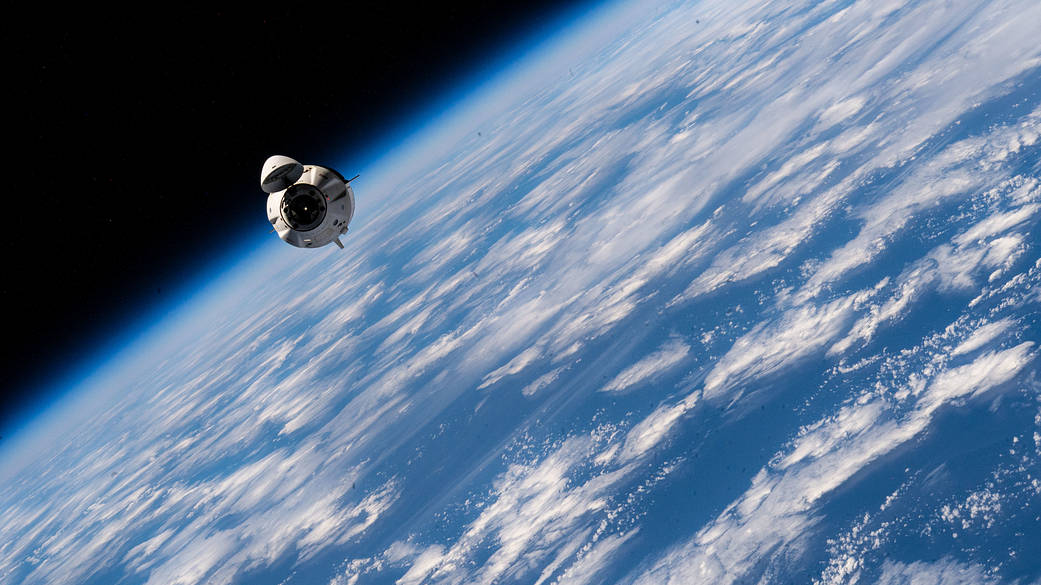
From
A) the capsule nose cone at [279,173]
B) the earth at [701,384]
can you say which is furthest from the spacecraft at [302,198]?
the earth at [701,384]

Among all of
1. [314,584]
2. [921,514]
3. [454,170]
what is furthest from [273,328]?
[921,514]

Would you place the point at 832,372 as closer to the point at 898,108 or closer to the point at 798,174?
the point at 798,174

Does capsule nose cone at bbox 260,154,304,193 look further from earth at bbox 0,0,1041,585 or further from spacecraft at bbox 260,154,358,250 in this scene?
earth at bbox 0,0,1041,585

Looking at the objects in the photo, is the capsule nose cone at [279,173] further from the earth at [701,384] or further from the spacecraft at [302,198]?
the earth at [701,384]

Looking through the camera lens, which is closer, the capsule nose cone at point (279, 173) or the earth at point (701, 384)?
the capsule nose cone at point (279, 173)

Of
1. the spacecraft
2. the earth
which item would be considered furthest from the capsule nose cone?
the earth

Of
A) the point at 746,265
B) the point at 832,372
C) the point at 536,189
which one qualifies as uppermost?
the point at 536,189

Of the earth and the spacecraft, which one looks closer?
the spacecraft
